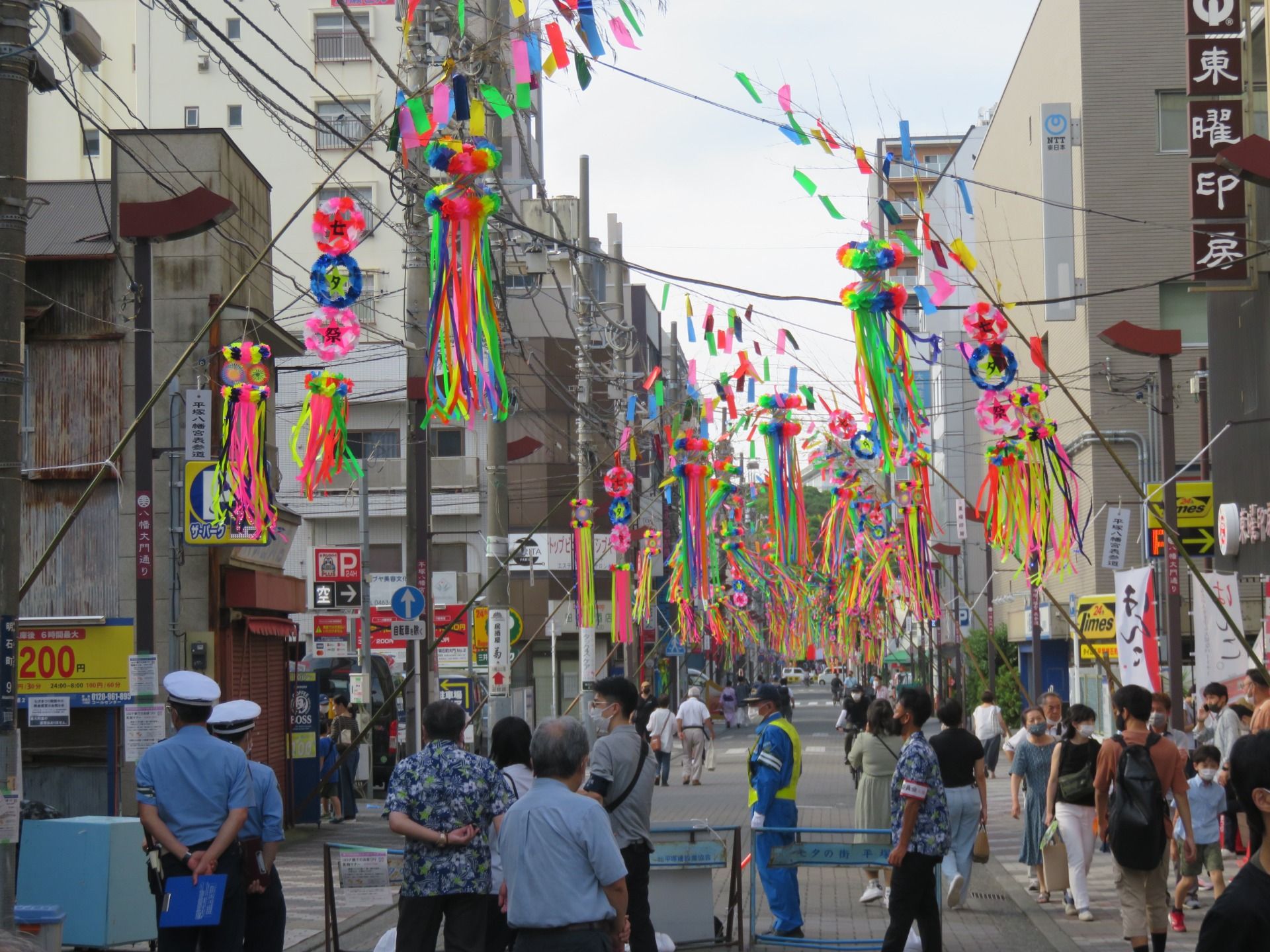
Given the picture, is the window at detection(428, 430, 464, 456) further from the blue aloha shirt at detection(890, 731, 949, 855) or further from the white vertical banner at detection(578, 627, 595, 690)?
the blue aloha shirt at detection(890, 731, 949, 855)

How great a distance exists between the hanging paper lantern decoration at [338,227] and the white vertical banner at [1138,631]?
27.4 feet

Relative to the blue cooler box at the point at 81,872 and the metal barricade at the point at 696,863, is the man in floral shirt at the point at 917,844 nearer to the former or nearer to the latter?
the metal barricade at the point at 696,863

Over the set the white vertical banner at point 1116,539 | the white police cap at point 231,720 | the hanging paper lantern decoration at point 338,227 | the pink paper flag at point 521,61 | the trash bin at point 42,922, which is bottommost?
the trash bin at point 42,922

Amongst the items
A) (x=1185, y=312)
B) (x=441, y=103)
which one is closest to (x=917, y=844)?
(x=441, y=103)

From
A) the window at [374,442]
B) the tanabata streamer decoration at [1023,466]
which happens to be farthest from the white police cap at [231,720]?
the window at [374,442]

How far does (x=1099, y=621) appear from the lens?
107 feet

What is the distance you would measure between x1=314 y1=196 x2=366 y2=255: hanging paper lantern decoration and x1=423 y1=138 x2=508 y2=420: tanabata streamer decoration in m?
1.02

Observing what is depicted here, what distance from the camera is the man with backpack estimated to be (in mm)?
10000

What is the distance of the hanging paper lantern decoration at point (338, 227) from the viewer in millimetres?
12555

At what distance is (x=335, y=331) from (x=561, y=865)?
299 inches

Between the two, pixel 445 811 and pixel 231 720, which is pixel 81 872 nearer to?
pixel 231 720

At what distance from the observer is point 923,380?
6291 centimetres

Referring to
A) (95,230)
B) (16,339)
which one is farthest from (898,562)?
(16,339)

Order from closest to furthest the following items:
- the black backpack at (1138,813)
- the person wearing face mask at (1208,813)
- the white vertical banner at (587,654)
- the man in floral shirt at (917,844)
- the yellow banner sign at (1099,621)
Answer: the man in floral shirt at (917,844), the black backpack at (1138,813), the person wearing face mask at (1208,813), the white vertical banner at (587,654), the yellow banner sign at (1099,621)
